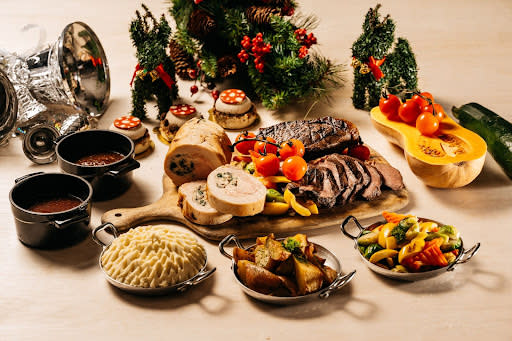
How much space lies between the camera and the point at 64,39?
4.55m

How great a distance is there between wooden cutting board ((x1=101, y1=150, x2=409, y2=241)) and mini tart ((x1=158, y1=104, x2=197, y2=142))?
2.67 feet

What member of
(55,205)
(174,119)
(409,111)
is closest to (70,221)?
(55,205)

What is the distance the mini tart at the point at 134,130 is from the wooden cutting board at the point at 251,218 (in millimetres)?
666

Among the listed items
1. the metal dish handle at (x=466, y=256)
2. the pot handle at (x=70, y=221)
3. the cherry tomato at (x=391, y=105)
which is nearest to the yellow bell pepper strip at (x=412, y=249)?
the metal dish handle at (x=466, y=256)

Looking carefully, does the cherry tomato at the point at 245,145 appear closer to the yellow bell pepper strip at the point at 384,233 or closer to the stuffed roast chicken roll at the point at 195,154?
the stuffed roast chicken roll at the point at 195,154

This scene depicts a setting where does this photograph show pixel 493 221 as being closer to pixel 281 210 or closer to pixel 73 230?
pixel 281 210

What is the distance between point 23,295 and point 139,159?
150 cm

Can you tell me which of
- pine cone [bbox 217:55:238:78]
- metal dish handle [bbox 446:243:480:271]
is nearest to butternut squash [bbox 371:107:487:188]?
metal dish handle [bbox 446:243:480:271]

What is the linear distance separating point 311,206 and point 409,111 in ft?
3.95

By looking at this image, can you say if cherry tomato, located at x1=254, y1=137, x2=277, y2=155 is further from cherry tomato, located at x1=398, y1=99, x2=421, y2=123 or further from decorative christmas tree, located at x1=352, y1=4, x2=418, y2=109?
decorative christmas tree, located at x1=352, y1=4, x2=418, y2=109

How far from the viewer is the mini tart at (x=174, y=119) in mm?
4590

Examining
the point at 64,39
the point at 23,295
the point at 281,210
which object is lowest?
the point at 23,295

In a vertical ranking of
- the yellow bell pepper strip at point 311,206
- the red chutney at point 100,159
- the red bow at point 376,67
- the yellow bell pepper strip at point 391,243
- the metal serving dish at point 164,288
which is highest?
the red bow at point 376,67

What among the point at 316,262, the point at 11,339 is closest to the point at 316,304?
the point at 316,262
